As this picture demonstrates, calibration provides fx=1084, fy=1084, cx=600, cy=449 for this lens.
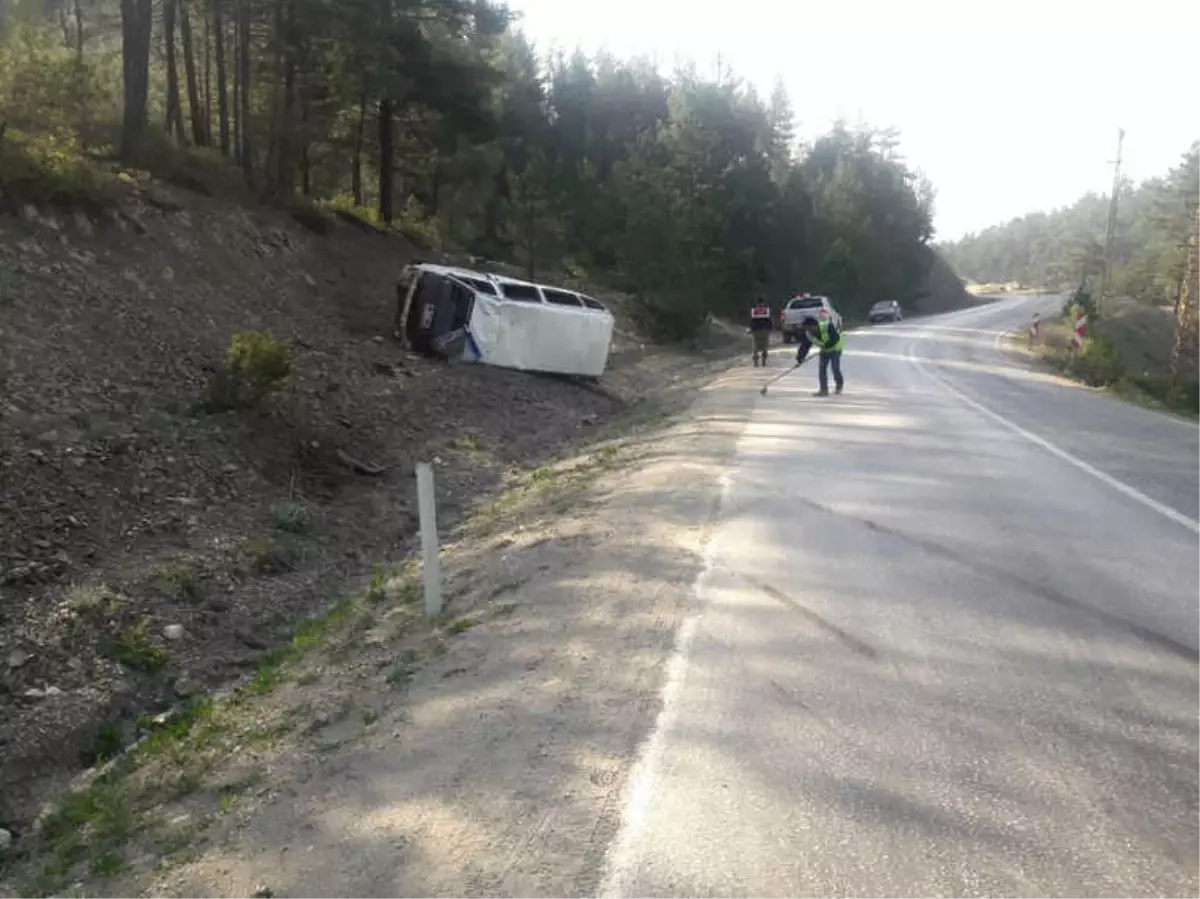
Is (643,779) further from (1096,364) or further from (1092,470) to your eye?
(1096,364)

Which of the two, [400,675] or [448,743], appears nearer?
[448,743]

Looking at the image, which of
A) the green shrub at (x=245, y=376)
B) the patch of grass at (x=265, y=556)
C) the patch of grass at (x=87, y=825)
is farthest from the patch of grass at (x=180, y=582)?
the green shrub at (x=245, y=376)

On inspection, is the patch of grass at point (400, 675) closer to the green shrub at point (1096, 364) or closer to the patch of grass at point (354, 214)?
the patch of grass at point (354, 214)

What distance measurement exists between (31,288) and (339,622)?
813 cm

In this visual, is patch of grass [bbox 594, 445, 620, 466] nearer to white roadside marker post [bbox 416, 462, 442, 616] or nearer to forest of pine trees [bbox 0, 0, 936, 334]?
white roadside marker post [bbox 416, 462, 442, 616]

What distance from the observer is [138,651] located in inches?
320

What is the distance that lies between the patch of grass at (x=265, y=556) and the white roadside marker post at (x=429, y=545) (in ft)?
10.4

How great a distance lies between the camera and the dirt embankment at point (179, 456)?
26.0 ft

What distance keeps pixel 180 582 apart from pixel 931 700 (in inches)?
265

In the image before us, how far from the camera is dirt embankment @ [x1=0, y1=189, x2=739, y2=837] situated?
7922mm

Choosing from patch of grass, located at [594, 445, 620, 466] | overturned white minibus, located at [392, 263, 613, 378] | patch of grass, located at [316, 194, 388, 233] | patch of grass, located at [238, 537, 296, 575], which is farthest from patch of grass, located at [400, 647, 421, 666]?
patch of grass, located at [316, 194, 388, 233]

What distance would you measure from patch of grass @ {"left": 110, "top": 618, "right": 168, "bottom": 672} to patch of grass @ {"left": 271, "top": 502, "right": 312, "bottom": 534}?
122 inches

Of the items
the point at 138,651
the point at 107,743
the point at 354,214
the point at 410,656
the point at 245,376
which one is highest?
the point at 354,214

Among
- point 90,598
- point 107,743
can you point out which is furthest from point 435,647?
point 90,598
